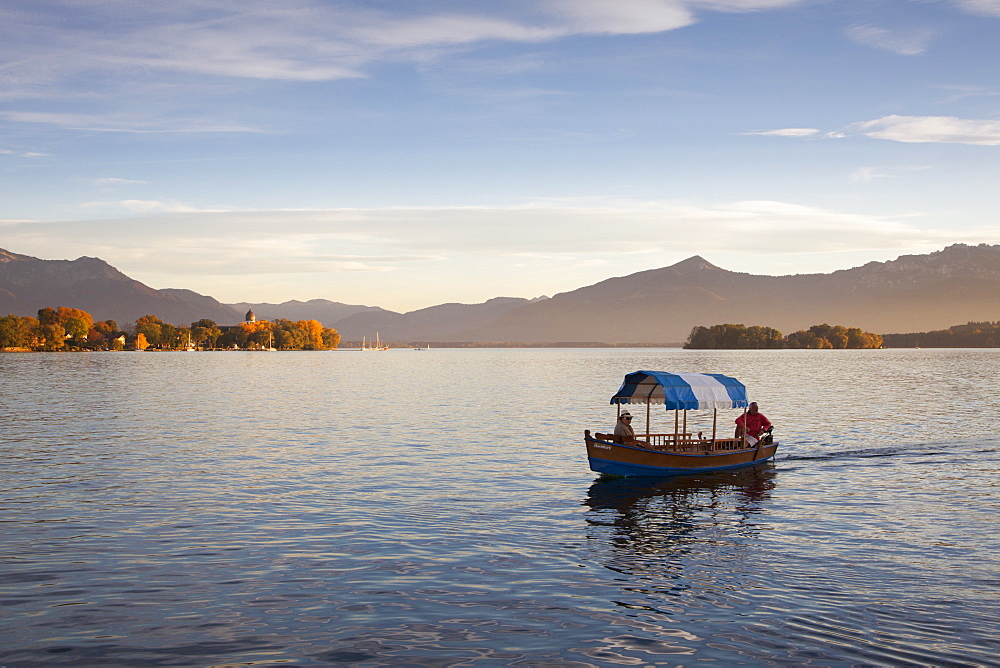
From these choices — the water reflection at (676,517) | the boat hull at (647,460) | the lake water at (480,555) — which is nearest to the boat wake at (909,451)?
the lake water at (480,555)

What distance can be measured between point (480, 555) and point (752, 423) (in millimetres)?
25623

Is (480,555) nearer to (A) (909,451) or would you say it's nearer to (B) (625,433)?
(B) (625,433)

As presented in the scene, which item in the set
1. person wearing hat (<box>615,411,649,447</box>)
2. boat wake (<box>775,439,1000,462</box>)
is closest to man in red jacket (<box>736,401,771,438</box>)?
boat wake (<box>775,439,1000,462</box>)

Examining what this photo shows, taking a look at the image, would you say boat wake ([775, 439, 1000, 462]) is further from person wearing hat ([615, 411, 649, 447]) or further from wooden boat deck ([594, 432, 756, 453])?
person wearing hat ([615, 411, 649, 447])

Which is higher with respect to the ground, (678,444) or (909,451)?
(678,444)

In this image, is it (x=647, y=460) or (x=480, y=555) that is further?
(x=647, y=460)

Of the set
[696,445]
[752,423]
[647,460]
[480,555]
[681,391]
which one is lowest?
[480,555]

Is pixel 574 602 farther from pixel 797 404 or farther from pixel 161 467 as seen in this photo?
pixel 797 404

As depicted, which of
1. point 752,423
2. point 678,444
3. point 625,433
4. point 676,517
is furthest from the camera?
point 752,423

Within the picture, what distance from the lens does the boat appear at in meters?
38.2

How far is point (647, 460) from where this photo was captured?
127 ft

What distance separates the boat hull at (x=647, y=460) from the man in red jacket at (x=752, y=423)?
9.54ft

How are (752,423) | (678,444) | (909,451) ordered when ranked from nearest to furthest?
1. (678,444)
2. (752,423)
3. (909,451)

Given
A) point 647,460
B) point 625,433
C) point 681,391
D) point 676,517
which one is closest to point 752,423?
point 681,391
